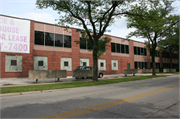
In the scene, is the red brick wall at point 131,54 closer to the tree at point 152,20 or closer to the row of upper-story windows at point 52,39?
the tree at point 152,20

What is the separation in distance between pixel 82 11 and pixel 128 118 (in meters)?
14.2

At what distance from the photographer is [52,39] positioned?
993 inches

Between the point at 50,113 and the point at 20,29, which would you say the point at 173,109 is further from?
the point at 20,29

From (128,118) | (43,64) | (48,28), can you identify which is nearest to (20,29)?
(48,28)

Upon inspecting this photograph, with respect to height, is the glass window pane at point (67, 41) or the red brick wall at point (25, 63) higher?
the glass window pane at point (67, 41)

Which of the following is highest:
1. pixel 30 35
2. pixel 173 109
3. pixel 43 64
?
pixel 30 35

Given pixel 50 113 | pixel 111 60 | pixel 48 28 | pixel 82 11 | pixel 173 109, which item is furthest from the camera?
pixel 111 60

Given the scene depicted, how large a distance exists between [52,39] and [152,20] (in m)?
16.2

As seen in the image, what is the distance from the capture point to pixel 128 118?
438 cm

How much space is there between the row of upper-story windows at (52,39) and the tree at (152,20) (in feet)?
37.7

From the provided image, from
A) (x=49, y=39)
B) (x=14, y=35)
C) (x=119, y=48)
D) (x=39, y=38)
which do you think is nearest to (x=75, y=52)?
(x=49, y=39)

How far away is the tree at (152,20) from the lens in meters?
16.9

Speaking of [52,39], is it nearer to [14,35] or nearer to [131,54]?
[14,35]

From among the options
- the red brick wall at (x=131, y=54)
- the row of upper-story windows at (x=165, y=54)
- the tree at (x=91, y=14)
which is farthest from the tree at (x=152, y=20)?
the row of upper-story windows at (x=165, y=54)
